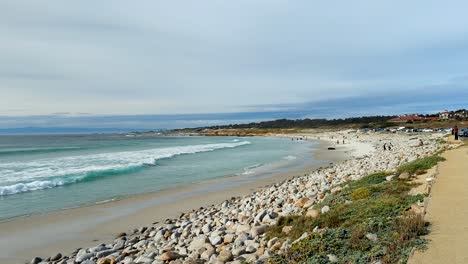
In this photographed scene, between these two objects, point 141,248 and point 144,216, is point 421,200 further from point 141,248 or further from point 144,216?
point 144,216

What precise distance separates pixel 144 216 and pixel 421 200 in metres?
8.67

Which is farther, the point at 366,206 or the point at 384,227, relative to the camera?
the point at 366,206

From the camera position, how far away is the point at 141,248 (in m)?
8.73

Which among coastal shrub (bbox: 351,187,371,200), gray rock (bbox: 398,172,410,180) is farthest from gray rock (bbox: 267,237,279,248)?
gray rock (bbox: 398,172,410,180)

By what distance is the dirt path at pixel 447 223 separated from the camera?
15.7ft

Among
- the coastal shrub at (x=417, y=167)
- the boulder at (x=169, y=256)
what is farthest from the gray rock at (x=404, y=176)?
the boulder at (x=169, y=256)

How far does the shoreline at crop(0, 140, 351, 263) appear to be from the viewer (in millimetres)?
9812

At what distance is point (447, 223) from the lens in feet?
20.1

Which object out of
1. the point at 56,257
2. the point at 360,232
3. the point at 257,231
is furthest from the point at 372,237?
the point at 56,257

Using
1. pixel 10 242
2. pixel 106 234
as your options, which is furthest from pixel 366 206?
pixel 10 242

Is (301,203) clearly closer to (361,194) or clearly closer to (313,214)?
(361,194)

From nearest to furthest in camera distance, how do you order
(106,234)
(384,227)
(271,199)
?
(384,227), (106,234), (271,199)

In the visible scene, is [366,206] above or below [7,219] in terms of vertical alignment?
above

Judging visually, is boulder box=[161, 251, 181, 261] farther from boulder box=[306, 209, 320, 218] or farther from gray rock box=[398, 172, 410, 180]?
gray rock box=[398, 172, 410, 180]
